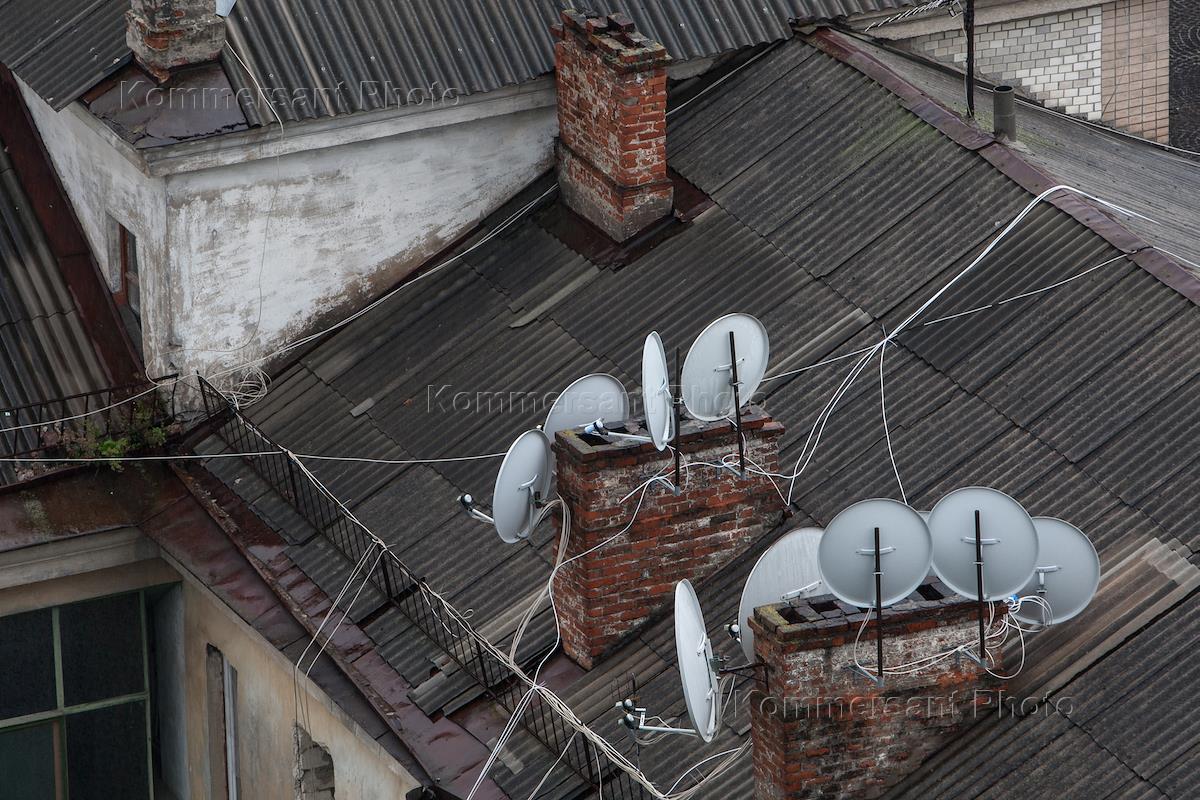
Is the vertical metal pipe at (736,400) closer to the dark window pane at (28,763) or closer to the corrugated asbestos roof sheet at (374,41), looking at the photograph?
the corrugated asbestos roof sheet at (374,41)

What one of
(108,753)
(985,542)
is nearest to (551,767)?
(985,542)

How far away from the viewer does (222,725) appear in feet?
64.5

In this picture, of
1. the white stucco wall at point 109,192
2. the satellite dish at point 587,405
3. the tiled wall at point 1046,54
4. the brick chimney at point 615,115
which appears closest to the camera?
the satellite dish at point 587,405

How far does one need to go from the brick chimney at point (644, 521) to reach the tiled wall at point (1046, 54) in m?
7.89

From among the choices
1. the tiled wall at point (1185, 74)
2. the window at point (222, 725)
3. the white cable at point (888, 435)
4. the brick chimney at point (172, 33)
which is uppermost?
the brick chimney at point (172, 33)

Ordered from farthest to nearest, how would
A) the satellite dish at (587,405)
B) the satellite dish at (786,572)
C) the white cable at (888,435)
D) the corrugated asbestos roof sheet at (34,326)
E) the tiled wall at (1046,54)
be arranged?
the tiled wall at (1046,54) < the corrugated asbestos roof sheet at (34,326) < the white cable at (888,435) < the satellite dish at (587,405) < the satellite dish at (786,572)

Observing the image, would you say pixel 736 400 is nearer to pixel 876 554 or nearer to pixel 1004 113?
pixel 876 554

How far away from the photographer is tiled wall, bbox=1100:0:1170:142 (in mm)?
22031

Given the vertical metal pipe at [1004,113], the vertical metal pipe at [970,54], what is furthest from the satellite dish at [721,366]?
the vertical metal pipe at [970,54]

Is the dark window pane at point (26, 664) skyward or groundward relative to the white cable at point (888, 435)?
groundward

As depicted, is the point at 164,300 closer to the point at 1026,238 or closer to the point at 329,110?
the point at 329,110

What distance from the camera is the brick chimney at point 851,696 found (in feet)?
39.7

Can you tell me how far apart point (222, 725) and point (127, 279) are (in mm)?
4590

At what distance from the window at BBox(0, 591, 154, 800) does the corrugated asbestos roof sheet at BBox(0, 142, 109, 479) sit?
2.30 m
